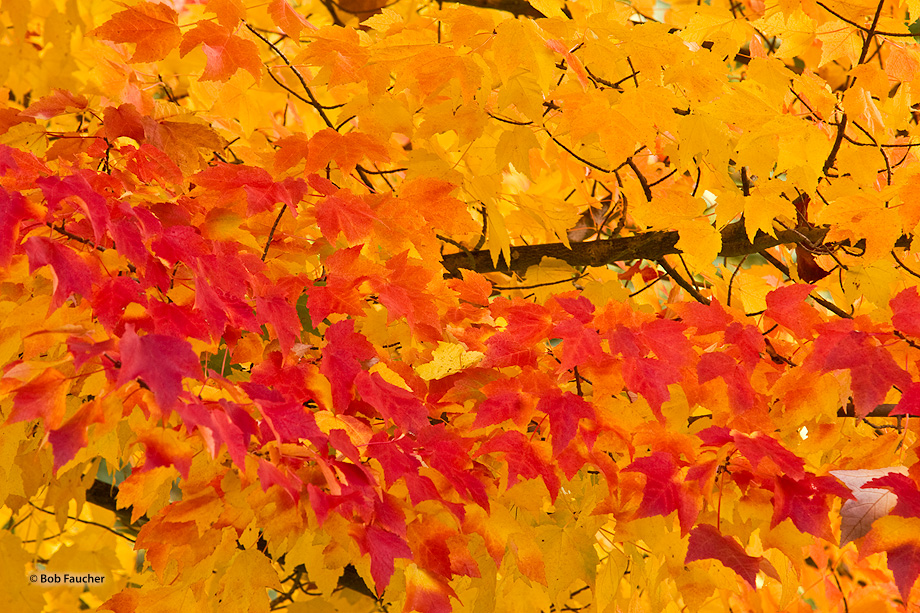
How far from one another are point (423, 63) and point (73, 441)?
1001 mm

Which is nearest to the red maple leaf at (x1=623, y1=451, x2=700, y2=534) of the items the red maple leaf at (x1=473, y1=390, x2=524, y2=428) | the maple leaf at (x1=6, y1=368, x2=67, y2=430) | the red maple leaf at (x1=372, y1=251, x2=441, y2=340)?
the red maple leaf at (x1=473, y1=390, x2=524, y2=428)

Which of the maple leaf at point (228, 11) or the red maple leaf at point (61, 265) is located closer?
the red maple leaf at point (61, 265)

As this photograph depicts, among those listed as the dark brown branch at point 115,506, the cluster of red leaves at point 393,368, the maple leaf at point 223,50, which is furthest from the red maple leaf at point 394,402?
the dark brown branch at point 115,506

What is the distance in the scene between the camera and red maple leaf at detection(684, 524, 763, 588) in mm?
1265

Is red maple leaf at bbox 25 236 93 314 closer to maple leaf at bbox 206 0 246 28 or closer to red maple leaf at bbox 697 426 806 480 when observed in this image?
maple leaf at bbox 206 0 246 28

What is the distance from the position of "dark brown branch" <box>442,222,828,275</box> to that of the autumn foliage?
0.45ft

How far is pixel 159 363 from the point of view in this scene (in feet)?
3.18

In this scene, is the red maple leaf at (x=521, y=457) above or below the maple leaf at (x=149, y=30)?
below

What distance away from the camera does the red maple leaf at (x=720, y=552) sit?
126 cm

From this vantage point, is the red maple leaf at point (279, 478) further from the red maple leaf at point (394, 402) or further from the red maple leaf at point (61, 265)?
the red maple leaf at point (61, 265)

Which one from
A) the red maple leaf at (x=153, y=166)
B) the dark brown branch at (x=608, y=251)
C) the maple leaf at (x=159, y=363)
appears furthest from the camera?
the dark brown branch at (x=608, y=251)

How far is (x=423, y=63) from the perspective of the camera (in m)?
1.61

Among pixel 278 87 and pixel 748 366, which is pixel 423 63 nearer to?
pixel 278 87

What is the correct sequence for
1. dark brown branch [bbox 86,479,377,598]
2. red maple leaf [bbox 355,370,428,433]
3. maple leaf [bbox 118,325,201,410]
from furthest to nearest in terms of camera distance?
dark brown branch [bbox 86,479,377,598]
red maple leaf [bbox 355,370,428,433]
maple leaf [bbox 118,325,201,410]
